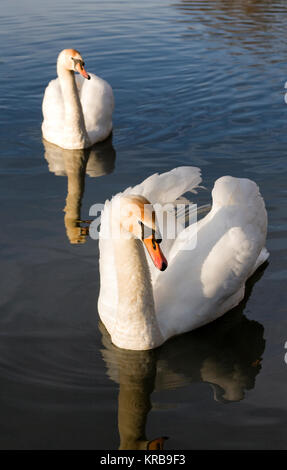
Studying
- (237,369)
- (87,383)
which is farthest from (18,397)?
(237,369)

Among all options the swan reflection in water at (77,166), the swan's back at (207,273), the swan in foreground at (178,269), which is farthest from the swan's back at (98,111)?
the swan's back at (207,273)

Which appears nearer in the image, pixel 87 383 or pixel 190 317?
pixel 87 383

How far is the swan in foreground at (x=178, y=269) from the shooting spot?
6.63 meters

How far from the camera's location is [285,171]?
35.8 ft

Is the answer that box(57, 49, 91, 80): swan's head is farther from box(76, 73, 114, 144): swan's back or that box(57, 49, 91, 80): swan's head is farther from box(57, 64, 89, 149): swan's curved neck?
box(76, 73, 114, 144): swan's back

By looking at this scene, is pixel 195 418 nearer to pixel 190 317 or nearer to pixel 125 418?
pixel 125 418

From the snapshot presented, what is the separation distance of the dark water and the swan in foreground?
0.24 m

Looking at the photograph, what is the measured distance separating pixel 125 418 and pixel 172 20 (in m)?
18.2

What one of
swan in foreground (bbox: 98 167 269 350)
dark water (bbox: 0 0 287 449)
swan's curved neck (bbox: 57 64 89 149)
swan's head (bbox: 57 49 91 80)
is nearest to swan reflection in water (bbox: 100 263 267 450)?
dark water (bbox: 0 0 287 449)

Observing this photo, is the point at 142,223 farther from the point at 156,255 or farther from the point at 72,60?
the point at 72,60

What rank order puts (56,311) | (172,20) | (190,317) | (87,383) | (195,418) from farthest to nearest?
(172,20), (56,311), (190,317), (87,383), (195,418)

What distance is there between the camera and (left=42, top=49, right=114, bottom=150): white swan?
12.2m

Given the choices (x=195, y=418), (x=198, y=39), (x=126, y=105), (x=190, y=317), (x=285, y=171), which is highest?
(x=198, y=39)

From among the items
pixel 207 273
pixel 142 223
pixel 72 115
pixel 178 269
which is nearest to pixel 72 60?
pixel 72 115
